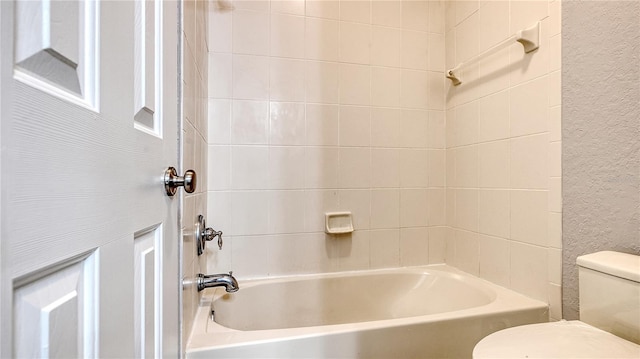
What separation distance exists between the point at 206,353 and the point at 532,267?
4.38 feet

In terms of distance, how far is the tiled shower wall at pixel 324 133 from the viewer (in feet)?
5.09

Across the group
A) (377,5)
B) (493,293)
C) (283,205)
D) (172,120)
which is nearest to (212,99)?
(283,205)

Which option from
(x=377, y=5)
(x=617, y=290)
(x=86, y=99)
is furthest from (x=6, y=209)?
(x=377, y=5)

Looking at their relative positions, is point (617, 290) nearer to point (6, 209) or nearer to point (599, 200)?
point (599, 200)

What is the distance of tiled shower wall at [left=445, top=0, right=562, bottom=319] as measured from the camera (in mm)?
1196

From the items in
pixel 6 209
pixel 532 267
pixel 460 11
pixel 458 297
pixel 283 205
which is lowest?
pixel 458 297

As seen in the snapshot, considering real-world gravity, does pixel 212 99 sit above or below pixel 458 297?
above

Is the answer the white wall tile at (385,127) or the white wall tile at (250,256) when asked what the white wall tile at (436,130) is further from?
the white wall tile at (250,256)

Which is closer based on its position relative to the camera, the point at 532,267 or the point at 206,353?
the point at 206,353

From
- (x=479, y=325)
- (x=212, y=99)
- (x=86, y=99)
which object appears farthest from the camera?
(x=212, y=99)

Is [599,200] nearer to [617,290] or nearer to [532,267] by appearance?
[617,290]

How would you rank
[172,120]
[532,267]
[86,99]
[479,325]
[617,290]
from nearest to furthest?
[86,99], [172,120], [617,290], [479,325], [532,267]

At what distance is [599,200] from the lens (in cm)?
101

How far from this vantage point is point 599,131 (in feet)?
3.29
